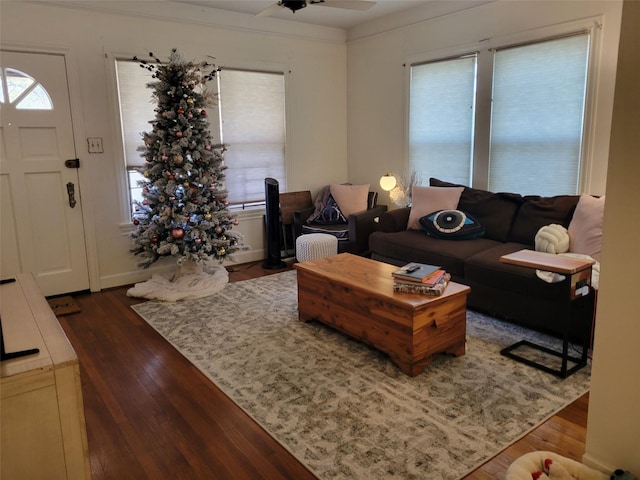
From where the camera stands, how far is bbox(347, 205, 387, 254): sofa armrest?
15.7 feet

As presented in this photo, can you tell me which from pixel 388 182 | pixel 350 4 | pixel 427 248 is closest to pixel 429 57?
pixel 388 182

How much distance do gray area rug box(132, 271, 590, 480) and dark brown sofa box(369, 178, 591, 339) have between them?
18 cm

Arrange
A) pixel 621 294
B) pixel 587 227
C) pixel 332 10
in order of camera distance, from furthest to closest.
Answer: pixel 332 10, pixel 587 227, pixel 621 294

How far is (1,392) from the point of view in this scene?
1.29m

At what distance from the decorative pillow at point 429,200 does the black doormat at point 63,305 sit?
3.10 m

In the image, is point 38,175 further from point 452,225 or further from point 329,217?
point 452,225

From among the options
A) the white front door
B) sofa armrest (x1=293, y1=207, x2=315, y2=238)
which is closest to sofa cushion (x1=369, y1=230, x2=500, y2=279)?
sofa armrest (x1=293, y1=207, x2=315, y2=238)

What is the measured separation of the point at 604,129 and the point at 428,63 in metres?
1.91

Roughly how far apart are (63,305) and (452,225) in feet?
11.3

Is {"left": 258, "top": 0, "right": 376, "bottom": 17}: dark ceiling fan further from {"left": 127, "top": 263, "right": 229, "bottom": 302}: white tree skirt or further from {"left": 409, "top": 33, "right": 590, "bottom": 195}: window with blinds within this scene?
{"left": 127, "top": 263, "right": 229, "bottom": 302}: white tree skirt

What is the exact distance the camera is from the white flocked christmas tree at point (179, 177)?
415cm

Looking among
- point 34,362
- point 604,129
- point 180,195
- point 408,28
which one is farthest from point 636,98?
point 408,28

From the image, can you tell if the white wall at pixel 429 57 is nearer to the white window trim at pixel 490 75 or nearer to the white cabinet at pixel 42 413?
the white window trim at pixel 490 75

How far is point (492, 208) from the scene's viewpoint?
14.0ft
